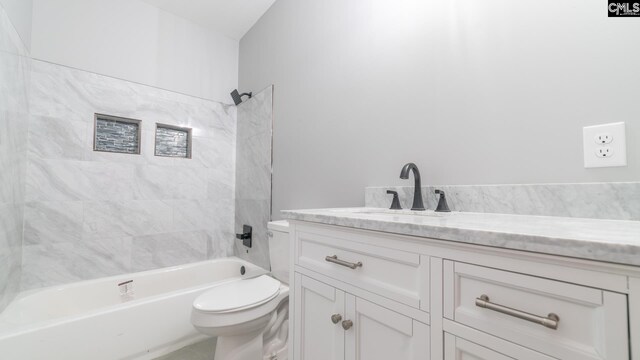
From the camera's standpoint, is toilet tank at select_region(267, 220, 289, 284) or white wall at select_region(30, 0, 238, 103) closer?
toilet tank at select_region(267, 220, 289, 284)

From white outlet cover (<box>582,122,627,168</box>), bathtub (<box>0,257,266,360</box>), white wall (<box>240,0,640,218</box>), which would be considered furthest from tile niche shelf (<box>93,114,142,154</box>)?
white outlet cover (<box>582,122,627,168</box>)

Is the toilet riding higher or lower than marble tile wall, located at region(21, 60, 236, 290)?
lower

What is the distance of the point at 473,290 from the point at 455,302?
5 centimetres

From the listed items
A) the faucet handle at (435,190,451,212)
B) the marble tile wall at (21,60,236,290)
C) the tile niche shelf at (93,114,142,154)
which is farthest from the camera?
the tile niche shelf at (93,114,142,154)

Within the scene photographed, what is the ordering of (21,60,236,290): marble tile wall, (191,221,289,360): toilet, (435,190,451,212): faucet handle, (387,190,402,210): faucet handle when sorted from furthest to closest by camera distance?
(21,60,236,290): marble tile wall → (191,221,289,360): toilet → (387,190,402,210): faucet handle → (435,190,451,212): faucet handle

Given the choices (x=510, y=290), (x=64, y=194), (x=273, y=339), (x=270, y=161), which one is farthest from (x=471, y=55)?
(x=64, y=194)

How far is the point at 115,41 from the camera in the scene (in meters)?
2.03

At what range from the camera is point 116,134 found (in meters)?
2.04

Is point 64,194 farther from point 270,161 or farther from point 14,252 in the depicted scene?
point 270,161

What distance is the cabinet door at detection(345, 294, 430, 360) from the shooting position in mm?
612

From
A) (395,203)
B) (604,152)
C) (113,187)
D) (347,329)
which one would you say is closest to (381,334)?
(347,329)

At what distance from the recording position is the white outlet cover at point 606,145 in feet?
2.31

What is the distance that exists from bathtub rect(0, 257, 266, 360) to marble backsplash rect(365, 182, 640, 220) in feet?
5.35

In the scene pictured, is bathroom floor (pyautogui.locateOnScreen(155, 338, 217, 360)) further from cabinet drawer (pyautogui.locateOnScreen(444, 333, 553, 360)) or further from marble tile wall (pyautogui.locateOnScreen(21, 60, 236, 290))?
cabinet drawer (pyautogui.locateOnScreen(444, 333, 553, 360))
